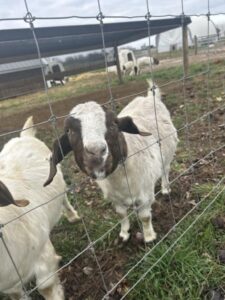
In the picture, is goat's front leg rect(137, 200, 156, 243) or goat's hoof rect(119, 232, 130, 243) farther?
goat's hoof rect(119, 232, 130, 243)

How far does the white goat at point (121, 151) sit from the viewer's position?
229 cm

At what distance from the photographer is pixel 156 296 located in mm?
2676

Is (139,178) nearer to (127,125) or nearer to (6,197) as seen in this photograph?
(127,125)

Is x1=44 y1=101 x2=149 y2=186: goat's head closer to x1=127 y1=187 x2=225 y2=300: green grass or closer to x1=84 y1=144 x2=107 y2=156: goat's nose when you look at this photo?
x1=84 y1=144 x2=107 y2=156: goat's nose

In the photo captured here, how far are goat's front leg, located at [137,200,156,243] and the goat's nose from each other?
1181mm

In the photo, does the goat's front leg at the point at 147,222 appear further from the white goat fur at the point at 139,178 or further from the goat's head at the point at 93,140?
the goat's head at the point at 93,140

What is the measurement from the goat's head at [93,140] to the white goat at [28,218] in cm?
26

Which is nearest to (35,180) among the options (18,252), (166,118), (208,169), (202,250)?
(18,252)

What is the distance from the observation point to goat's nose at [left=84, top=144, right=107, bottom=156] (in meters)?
2.19

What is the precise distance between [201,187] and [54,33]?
3.51 metres

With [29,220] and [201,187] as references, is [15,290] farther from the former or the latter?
[201,187]

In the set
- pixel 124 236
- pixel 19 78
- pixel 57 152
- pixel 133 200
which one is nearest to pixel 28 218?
pixel 57 152

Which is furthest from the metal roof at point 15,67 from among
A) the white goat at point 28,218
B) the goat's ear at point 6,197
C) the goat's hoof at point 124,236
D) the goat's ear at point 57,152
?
the goat's ear at point 6,197

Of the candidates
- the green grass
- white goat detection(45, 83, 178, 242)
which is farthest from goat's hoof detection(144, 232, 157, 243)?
the green grass
